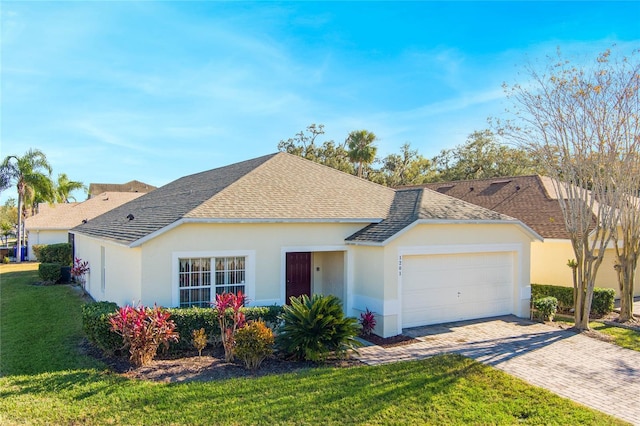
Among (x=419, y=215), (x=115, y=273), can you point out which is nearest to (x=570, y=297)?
(x=419, y=215)

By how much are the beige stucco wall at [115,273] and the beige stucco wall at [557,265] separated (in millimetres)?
16873

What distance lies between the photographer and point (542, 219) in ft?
66.9

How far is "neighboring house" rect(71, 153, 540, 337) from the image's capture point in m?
11.9

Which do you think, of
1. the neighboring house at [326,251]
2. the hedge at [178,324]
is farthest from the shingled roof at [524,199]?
the hedge at [178,324]

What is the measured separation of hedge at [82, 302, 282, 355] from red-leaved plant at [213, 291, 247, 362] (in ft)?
1.03

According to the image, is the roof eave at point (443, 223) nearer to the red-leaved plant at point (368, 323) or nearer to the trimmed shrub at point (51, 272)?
the red-leaved plant at point (368, 323)

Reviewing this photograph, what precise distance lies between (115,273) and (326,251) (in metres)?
7.07

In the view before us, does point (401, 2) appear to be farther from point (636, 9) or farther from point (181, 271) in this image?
point (181, 271)

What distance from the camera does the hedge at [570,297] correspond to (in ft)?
53.4

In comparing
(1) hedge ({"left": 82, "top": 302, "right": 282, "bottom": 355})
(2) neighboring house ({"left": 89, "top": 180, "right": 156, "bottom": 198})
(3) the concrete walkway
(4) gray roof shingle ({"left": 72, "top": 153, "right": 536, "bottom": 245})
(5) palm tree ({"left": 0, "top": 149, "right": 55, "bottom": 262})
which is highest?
(2) neighboring house ({"left": 89, "top": 180, "right": 156, "bottom": 198})

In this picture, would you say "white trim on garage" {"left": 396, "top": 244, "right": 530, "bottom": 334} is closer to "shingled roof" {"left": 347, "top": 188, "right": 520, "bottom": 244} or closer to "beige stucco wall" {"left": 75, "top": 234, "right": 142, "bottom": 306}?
"shingled roof" {"left": 347, "top": 188, "right": 520, "bottom": 244}

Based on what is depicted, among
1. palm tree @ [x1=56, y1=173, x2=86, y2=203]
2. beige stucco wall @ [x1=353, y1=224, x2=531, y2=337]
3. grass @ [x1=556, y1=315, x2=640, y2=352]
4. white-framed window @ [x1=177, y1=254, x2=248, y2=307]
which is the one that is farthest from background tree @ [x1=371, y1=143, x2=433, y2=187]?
palm tree @ [x1=56, y1=173, x2=86, y2=203]

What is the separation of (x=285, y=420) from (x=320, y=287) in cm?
837

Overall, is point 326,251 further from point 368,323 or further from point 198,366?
point 198,366
